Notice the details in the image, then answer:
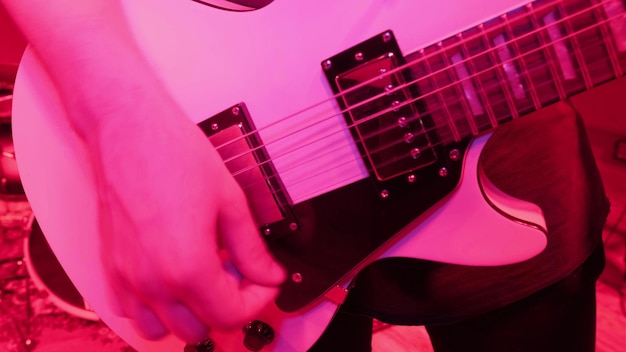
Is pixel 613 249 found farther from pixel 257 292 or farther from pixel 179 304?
pixel 179 304

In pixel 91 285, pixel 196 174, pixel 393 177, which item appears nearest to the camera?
pixel 196 174

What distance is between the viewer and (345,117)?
0.57 meters

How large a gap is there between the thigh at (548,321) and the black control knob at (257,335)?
0.31 metres

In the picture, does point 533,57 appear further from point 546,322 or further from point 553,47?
point 546,322

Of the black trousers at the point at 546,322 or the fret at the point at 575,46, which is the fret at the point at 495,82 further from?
the black trousers at the point at 546,322

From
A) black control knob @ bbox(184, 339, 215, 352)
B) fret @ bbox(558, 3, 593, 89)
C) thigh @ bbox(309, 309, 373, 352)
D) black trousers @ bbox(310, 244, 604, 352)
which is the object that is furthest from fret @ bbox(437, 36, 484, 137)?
black control knob @ bbox(184, 339, 215, 352)

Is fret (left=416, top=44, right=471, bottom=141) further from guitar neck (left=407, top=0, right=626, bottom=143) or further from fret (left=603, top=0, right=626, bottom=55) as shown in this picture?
fret (left=603, top=0, right=626, bottom=55)

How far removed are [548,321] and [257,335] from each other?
1.43 ft

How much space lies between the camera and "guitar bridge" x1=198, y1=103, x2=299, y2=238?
61 cm

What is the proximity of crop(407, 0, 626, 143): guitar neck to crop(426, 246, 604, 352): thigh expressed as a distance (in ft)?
A: 0.81

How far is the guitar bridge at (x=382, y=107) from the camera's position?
525mm

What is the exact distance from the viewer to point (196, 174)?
46cm

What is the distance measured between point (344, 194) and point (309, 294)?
174 millimetres

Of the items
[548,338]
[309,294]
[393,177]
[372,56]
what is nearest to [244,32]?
[372,56]
